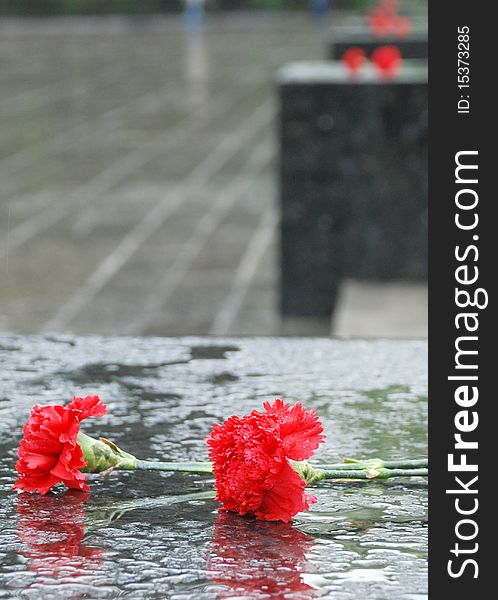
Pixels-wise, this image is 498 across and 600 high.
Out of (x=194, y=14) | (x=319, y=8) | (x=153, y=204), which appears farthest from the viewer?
(x=319, y=8)

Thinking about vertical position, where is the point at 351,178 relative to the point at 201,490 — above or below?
below

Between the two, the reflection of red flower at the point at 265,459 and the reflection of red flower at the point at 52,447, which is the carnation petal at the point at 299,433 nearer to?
the reflection of red flower at the point at 265,459

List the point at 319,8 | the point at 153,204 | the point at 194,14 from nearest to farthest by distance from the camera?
the point at 153,204
the point at 194,14
the point at 319,8

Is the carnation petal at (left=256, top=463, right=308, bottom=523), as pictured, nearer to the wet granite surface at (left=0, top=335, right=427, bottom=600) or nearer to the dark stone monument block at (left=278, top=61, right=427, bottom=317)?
the wet granite surface at (left=0, top=335, right=427, bottom=600)

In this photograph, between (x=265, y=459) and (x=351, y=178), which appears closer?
(x=265, y=459)

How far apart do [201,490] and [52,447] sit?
182 mm

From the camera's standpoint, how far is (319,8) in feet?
84.6

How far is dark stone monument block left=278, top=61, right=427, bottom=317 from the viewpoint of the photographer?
552 cm

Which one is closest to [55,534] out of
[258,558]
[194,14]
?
[258,558]

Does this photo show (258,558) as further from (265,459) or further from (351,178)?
(351,178)

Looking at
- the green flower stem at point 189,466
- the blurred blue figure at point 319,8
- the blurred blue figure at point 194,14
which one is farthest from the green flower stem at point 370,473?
the blurred blue figure at point 319,8

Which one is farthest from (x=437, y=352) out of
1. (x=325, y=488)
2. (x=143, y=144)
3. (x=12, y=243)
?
(x=143, y=144)

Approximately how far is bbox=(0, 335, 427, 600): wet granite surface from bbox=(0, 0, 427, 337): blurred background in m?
2.93

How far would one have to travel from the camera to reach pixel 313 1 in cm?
2595
